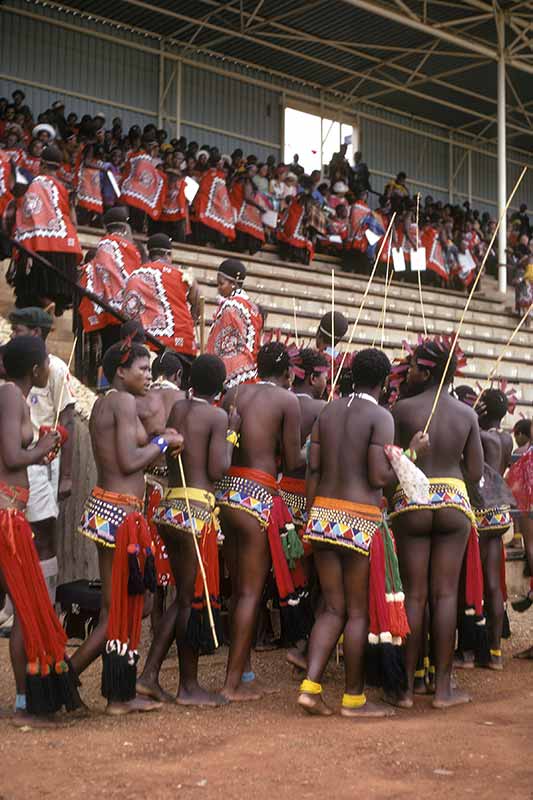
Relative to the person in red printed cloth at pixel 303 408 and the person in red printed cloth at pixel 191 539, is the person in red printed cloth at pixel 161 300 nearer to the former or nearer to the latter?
the person in red printed cloth at pixel 303 408

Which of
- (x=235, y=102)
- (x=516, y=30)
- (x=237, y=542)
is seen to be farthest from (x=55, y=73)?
(x=237, y=542)

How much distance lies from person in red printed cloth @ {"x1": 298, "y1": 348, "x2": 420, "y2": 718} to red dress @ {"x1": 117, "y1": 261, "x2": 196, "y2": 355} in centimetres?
315

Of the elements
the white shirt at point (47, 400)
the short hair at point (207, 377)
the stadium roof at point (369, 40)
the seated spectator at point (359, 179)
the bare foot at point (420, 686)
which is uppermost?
the stadium roof at point (369, 40)

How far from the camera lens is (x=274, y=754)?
3865 millimetres

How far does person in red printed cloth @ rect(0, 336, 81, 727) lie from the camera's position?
4.32m

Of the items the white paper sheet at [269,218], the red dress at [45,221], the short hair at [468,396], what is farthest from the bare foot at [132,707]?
the white paper sheet at [269,218]

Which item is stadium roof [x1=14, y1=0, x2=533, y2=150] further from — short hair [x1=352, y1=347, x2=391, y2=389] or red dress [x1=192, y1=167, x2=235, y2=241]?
short hair [x1=352, y1=347, x2=391, y2=389]

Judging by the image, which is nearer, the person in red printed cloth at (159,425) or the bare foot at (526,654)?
the person in red printed cloth at (159,425)

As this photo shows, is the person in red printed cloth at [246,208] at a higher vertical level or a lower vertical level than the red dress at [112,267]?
higher

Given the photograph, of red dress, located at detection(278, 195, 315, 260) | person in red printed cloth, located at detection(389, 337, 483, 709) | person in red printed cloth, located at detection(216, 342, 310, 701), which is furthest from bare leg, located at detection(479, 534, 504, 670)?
red dress, located at detection(278, 195, 315, 260)

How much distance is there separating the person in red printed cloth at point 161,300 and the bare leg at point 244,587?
9.36 ft

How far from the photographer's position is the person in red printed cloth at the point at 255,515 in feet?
16.3

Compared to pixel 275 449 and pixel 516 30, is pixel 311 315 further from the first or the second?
pixel 275 449

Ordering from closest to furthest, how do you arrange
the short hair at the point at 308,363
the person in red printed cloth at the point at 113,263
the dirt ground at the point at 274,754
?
the dirt ground at the point at 274,754 < the short hair at the point at 308,363 < the person in red printed cloth at the point at 113,263
